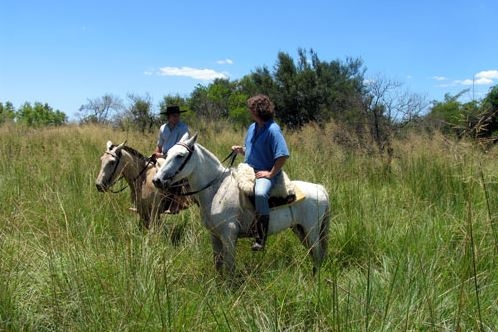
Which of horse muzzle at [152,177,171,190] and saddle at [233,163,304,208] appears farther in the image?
saddle at [233,163,304,208]

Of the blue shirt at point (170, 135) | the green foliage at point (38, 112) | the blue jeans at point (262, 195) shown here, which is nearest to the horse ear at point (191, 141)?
the blue jeans at point (262, 195)

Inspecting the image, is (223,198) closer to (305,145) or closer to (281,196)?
(281,196)

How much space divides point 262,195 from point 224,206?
42 cm

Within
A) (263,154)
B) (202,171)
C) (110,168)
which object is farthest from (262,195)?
(110,168)

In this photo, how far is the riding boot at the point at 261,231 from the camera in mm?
4891

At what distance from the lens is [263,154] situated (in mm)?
5223

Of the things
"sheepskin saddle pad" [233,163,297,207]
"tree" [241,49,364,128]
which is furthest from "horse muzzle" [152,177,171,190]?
"tree" [241,49,364,128]

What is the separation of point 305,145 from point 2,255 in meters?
8.66

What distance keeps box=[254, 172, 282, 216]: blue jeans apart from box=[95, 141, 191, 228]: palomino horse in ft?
5.27

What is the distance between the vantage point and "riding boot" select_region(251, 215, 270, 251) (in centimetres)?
489

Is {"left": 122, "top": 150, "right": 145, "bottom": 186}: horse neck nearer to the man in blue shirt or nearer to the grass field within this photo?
the grass field

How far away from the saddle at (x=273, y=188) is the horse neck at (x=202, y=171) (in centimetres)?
24

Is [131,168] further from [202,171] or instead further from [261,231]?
[261,231]

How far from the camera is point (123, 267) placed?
360 centimetres
